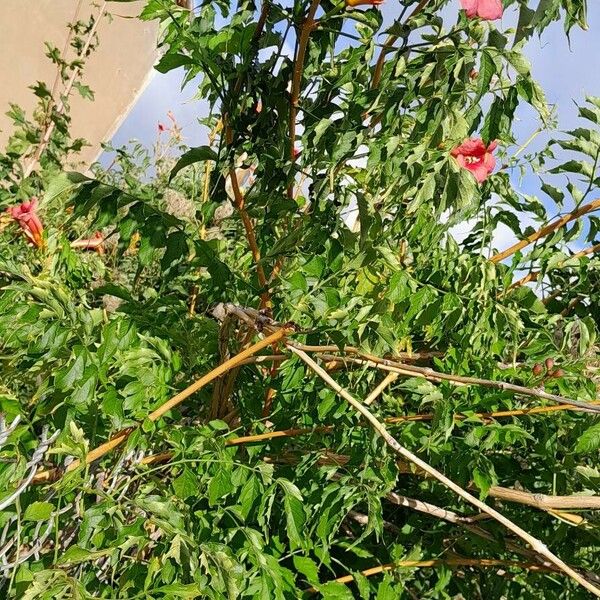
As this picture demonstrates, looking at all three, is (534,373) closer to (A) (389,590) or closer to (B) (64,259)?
(A) (389,590)

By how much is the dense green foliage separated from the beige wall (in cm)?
392

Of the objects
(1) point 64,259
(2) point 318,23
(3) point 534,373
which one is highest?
(2) point 318,23

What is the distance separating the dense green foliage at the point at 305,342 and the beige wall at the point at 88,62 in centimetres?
392

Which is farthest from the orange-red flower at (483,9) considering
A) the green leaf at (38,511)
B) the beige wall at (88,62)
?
the beige wall at (88,62)

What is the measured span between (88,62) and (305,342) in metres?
5.34

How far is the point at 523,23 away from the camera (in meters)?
0.92

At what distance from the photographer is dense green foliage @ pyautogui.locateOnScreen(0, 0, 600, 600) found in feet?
3.31

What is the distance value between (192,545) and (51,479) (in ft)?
1.19

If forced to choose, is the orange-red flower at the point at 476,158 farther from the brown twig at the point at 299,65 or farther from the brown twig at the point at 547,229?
the brown twig at the point at 299,65

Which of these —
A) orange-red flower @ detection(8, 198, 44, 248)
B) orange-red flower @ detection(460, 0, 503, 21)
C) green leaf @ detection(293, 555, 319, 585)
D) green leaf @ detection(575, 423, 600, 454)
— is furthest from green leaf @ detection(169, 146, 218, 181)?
orange-red flower @ detection(8, 198, 44, 248)

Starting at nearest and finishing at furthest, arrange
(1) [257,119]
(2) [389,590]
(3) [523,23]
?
1. (3) [523,23]
2. (1) [257,119]
3. (2) [389,590]

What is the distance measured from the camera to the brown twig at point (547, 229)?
1673 millimetres

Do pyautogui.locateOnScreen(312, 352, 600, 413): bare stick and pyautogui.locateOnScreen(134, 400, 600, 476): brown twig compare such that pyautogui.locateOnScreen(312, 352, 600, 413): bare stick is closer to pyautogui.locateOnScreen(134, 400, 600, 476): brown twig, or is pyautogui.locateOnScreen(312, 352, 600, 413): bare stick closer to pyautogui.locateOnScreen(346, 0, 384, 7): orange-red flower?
pyautogui.locateOnScreen(134, 400, 600, 476): brown twig

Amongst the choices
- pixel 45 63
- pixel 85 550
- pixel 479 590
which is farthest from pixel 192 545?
pixel 45 63
